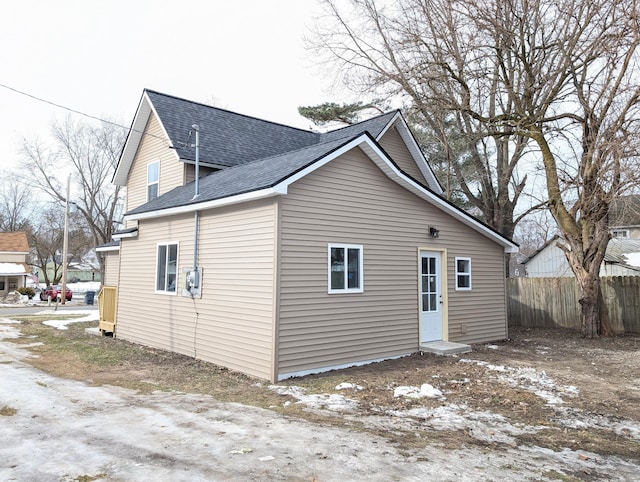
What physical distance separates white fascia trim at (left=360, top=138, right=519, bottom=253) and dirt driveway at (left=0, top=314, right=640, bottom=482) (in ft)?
12.5

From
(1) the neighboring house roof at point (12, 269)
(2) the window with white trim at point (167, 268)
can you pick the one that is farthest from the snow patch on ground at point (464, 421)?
(1) the neighboring house roof at point (12, 269)

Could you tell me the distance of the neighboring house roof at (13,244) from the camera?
35.9 metres

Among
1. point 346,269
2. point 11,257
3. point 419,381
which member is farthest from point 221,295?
point 11,257

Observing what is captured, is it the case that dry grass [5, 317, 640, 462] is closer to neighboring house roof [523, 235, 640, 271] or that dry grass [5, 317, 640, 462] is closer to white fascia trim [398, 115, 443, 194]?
white fascia trim [398, 115, 443, 194]

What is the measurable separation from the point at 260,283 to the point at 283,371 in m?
1.55

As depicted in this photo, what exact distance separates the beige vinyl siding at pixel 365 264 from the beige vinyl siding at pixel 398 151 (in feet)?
15.3

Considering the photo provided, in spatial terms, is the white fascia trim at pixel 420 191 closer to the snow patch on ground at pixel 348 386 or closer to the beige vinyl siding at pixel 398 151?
the beige vinyl siding at pixel 398 151

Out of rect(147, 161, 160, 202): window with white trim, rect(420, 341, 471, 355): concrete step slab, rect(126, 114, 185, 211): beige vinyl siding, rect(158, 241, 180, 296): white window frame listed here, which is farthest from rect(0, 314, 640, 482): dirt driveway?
rect(147, 161, 160, 202): window with white trim

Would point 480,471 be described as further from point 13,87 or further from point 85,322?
point 85,322

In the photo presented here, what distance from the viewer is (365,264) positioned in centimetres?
891

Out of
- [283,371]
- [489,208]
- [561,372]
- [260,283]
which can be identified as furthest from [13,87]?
[489,208]

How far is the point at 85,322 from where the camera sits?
16438 mm

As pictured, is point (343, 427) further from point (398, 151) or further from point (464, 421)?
point (398, 151)

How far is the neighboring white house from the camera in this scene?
21266 mm
